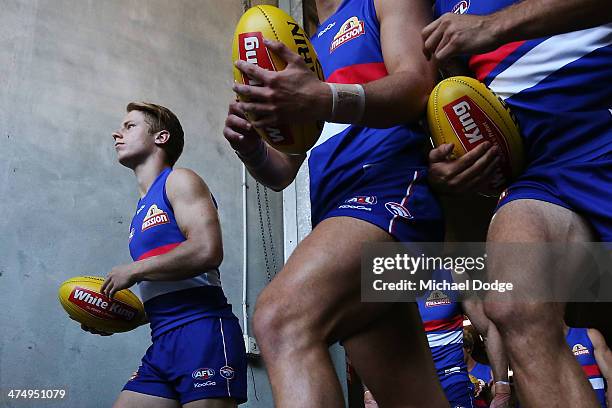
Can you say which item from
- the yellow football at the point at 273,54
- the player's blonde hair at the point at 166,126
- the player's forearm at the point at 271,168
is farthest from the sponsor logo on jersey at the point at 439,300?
the yellow football at the point at 273,54

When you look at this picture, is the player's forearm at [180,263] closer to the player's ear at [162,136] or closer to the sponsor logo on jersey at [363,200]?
the player's ear at [162,136]

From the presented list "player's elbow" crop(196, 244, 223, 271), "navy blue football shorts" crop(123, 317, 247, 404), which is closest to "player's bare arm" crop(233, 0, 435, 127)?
"player's elbow" crop(196, 244, 223, 271)

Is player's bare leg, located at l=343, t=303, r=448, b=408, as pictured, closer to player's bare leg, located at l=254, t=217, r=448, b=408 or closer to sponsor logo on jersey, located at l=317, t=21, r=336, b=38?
player's bare leg, located at l=254, t=217, r=448, b=408

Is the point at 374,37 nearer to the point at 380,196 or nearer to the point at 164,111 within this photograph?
the point at 380,196

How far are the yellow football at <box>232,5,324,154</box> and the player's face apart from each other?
195 centimetres

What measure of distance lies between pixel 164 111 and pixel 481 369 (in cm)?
436

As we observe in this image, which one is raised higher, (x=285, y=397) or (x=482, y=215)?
(x=482, y=215)

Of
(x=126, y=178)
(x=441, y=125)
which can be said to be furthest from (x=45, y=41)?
(x=441, y=125)

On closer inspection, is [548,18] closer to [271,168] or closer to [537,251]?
[537,251]

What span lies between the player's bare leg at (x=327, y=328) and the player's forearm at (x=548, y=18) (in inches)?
25.4

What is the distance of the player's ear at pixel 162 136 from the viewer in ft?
12.6

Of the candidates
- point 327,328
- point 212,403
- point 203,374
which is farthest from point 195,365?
point 327,328

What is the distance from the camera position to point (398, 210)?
193 centimetres

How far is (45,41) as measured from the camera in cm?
593
